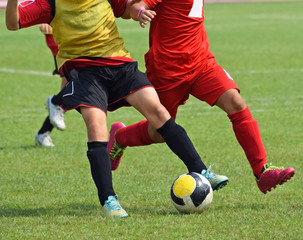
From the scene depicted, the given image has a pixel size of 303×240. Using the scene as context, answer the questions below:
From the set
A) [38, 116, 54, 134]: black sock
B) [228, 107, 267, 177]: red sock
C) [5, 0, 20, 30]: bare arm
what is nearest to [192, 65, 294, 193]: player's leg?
[228, 107, 267, 177]: red sock

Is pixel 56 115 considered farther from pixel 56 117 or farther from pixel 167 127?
pixel 167 127

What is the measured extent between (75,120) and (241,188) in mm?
4736

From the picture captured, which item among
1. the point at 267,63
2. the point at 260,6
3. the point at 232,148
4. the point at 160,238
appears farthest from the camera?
the point at 260,6

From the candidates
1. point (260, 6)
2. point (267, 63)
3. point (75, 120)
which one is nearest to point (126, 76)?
point (75, 120)

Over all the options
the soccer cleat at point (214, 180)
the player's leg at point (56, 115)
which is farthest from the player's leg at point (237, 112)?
the player's leg at point (56, 115)

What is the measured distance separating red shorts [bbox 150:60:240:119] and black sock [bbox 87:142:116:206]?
3.04 feet

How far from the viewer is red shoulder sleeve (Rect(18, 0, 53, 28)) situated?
6.29 metres

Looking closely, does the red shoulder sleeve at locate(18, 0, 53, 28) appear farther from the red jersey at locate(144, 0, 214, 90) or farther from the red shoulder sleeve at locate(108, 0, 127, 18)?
the red jersey at locate(144, 0, 214, 90)

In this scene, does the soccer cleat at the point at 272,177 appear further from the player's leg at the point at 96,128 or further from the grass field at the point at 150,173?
the player's leg at the point at 96,128

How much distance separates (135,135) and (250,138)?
1.24 metres

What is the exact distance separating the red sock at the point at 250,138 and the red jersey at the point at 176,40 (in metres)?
0.57

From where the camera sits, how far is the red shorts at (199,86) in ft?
21.6

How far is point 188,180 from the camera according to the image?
6.19m

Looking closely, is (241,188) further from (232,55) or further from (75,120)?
(232,55)
